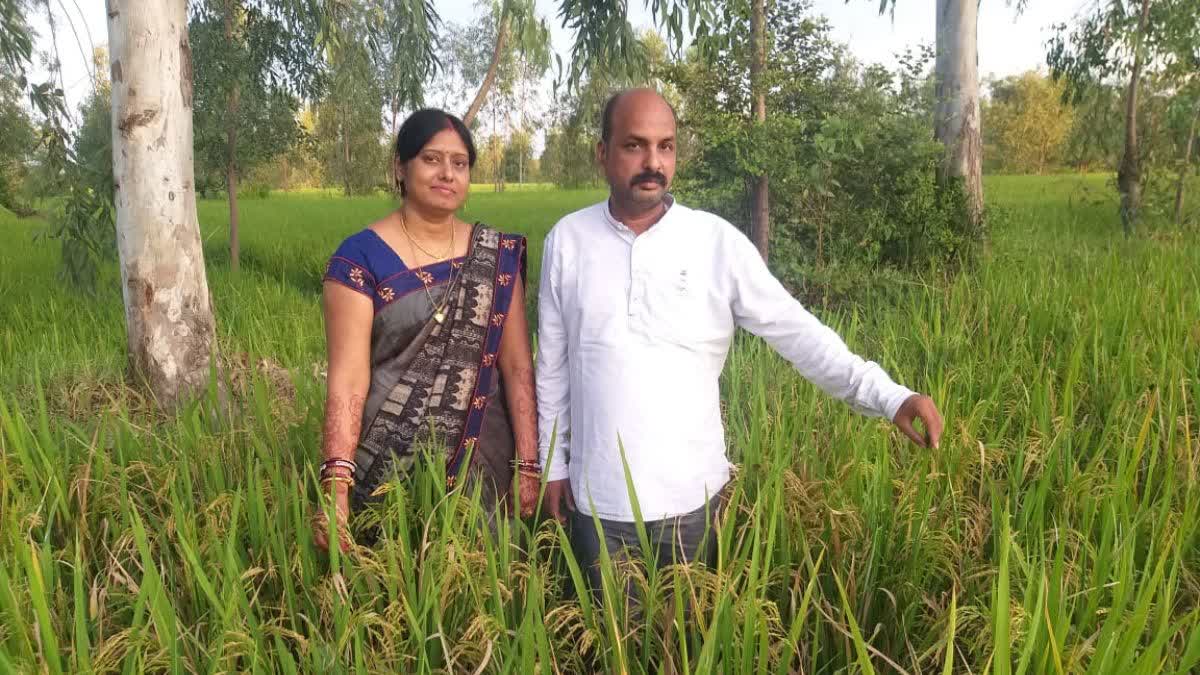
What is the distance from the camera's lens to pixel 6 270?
26.4 feet

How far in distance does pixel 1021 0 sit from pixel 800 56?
4209 mm

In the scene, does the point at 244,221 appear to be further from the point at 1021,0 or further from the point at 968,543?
the point at 968,543

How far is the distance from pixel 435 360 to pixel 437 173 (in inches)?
17.2

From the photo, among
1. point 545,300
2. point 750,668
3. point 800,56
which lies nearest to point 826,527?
point 750,668

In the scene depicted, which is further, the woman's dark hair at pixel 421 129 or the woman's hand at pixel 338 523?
the woman's dark hair at pixel 421 129

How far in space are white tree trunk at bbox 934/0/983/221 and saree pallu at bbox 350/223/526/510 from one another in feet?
17.9

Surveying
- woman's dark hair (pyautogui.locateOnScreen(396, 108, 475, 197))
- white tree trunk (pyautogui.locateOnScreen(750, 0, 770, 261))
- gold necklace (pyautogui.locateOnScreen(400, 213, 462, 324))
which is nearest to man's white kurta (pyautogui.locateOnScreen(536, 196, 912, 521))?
gold necklace (pyautogui.locateOnScreen(400, 213, 462, 324))

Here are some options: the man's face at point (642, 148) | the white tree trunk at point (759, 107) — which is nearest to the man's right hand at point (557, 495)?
the man's face at point (642, 148)

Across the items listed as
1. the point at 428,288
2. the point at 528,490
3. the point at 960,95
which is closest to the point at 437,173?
the point at 428,288

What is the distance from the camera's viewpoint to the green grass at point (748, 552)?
1.28 meters

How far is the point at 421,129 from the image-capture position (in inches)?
68.7

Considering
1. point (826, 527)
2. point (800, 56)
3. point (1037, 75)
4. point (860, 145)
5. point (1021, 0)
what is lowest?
point (826, 527)

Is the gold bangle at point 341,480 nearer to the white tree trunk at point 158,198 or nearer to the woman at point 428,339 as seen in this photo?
the woman at point 428,339

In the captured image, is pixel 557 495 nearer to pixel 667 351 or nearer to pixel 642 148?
pixel 667 351
